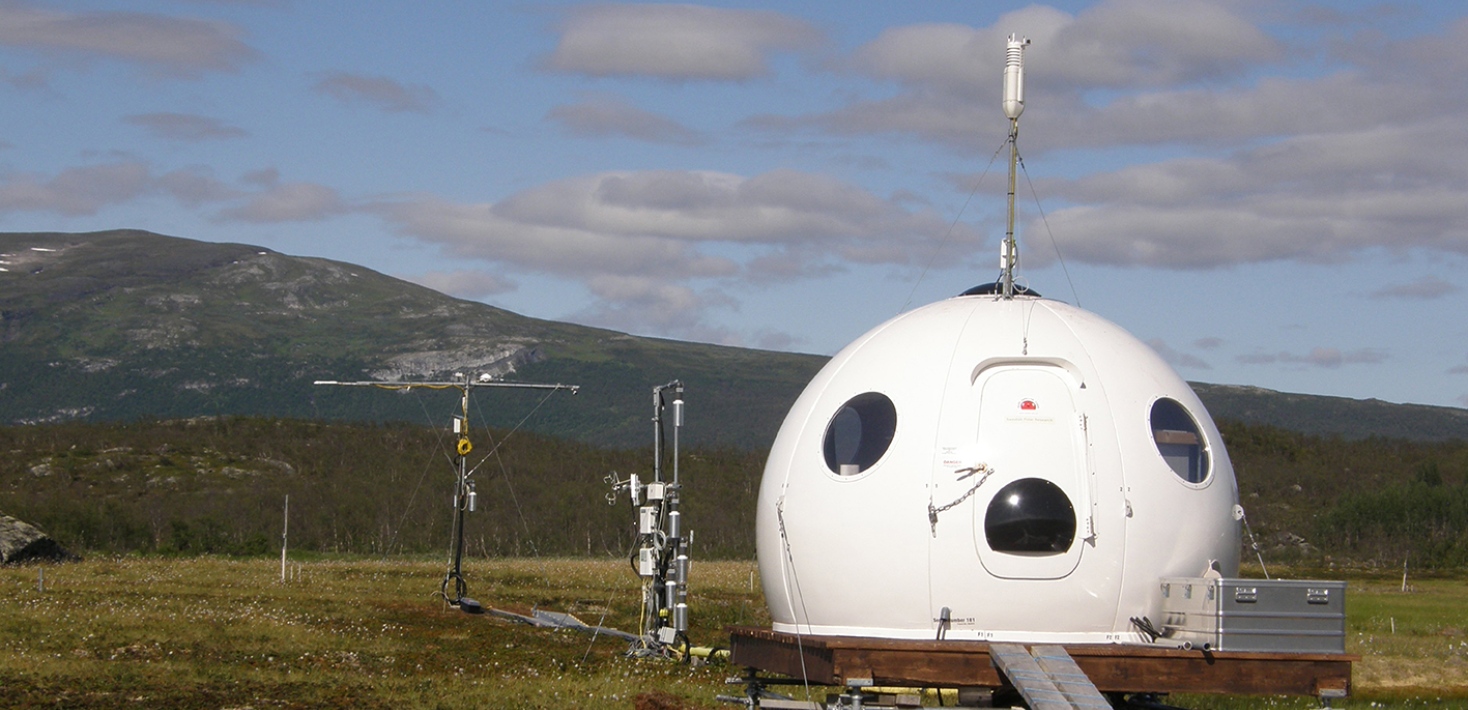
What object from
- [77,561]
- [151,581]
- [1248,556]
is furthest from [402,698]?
[1248,556]

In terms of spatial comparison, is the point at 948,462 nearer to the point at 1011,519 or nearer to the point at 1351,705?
the point at 1011,519

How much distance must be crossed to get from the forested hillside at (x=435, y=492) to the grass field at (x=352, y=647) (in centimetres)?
3177

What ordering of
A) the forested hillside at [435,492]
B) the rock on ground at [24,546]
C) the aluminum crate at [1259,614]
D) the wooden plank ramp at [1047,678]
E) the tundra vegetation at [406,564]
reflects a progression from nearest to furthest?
the wooden plank ramp at [1047,678] < the aluminum crate at [1259,614] < the tundra vegetation at [406,564] < the rock on ground at [24,546] < the forested hillside at [435,492]

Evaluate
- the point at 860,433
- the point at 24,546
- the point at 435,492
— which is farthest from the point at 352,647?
the point at 435,492

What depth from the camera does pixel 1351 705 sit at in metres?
26.2

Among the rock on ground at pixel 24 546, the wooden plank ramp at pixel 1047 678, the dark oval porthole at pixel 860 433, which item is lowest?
the rock on ground at pixel 24 546

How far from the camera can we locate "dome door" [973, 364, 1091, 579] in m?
14.0

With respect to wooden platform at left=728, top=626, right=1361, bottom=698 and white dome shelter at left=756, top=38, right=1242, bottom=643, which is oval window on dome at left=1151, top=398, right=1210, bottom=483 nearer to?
white dome shelter at left=756, top=38, right=1242, bottom=643

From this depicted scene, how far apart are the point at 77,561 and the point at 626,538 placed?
61.8 m

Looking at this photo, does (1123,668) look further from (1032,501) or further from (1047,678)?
(1032,501)

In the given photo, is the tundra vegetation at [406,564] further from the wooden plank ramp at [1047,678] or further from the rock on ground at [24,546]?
the wooden plank ramp at [1047,678]

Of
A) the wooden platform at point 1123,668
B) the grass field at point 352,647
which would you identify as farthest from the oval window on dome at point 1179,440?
the grass field at point 352,647

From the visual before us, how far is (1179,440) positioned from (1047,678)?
3.32 metres

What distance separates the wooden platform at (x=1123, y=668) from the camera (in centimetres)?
1361
